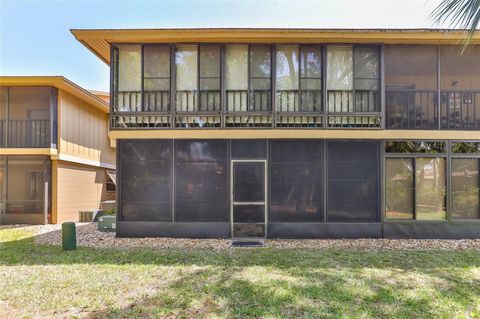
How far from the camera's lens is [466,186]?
29.4 feet

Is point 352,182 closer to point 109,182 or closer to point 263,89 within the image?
point 263,89

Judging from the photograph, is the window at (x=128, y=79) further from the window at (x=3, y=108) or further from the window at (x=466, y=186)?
the window at (x=466, y=186)

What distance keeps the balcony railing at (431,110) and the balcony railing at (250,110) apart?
1.97 feet

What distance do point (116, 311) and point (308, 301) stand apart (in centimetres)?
276

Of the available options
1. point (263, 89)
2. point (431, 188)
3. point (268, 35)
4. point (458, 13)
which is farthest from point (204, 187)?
point (458, 13)

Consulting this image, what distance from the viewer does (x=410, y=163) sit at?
891cm

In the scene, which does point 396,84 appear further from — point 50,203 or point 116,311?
point 50,203

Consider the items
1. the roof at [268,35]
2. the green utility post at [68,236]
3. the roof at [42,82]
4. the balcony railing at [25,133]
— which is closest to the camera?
the green utility post at [68,236]

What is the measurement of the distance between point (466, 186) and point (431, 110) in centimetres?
243

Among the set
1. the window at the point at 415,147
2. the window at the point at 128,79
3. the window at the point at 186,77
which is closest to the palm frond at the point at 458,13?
the window at the point at 415,147

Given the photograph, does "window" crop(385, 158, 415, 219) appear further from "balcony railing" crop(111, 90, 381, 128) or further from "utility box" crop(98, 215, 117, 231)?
"utility box" crop(98, 215, 117, 231)

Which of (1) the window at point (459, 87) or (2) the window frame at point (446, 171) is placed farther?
(1) the window at point (459, 87)

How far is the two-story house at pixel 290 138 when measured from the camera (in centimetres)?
875

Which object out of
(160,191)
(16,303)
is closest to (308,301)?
(16,303)
